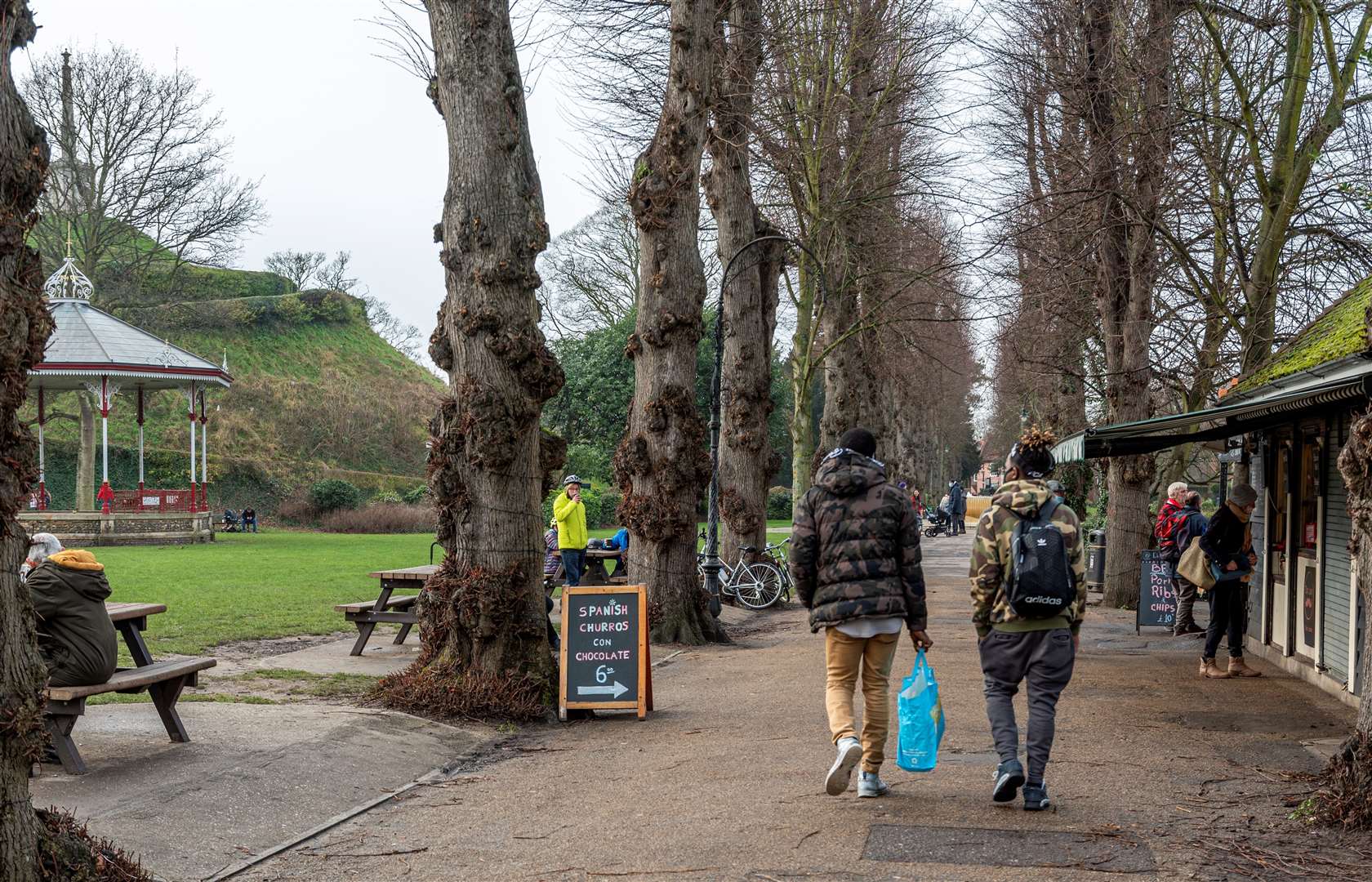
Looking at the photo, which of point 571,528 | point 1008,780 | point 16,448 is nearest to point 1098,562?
point 571,528

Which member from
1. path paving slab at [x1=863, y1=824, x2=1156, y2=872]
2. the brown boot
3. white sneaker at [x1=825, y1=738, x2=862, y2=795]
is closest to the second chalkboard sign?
the brown boot

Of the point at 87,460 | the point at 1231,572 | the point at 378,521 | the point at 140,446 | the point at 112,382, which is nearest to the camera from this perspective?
the point at 1231,572

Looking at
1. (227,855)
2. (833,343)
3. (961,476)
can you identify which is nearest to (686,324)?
(833,343)

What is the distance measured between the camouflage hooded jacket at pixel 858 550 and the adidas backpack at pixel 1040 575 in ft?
1.68

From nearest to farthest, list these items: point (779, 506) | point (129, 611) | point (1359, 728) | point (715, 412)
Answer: point (1359, 728) < point (129, 611) < point (715, 412) < point (779, 506)

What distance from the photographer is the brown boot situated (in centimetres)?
1253

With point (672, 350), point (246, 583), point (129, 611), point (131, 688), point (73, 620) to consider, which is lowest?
point (246, 583)

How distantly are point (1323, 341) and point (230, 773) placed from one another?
11057mm

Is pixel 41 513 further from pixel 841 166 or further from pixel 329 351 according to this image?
pixel 329 351

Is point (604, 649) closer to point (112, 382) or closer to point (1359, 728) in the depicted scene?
point (1359, 728)

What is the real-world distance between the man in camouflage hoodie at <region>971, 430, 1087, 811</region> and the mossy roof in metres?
5.19

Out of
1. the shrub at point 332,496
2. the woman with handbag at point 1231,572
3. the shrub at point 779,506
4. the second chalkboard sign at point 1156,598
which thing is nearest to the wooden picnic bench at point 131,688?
the woman with handbag at point 1231,572

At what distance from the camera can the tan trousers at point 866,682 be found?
7.04 meters

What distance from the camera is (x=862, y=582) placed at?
7.00m
